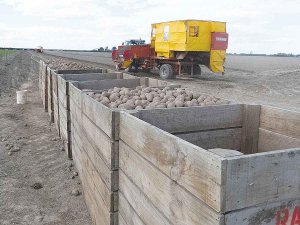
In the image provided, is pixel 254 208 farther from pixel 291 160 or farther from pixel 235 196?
pixel 291 160

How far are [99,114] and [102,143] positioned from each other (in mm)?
302

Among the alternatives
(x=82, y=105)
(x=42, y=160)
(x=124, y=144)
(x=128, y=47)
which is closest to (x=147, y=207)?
(x=124, y=144)

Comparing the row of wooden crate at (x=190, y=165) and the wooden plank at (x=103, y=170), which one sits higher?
the row of wooden crate at (x=190, y=165)

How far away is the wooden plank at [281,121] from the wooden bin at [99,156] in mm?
1476

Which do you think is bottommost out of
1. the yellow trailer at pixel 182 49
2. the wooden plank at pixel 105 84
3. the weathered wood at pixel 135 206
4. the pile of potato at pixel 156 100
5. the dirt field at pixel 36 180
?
the dirt field at pixel 36 180

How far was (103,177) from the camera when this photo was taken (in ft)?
10.3

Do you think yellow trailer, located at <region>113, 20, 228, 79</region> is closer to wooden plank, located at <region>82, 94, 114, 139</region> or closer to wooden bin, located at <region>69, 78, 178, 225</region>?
wooden bin, located at <region>69, 78, 178, 225</region>

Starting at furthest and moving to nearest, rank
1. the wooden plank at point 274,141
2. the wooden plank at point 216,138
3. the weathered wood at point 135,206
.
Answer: the wooden plank at point 216,138, the wooden plank at point 274,141, the weathered wood at point 135,206

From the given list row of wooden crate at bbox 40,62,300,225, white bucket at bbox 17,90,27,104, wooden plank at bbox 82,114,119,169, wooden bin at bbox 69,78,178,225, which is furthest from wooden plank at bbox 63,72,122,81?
white bucket at bbox 17,90,27,104

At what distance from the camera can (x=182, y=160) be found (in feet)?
5.79

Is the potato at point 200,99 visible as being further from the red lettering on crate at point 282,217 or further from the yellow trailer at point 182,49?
the yellow trailer at point 182,49

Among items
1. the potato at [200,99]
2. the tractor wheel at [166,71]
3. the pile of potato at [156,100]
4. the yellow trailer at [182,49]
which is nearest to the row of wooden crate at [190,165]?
the pile of potato at [156,100]

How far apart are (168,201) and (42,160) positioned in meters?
4.69

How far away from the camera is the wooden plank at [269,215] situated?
150 cm
